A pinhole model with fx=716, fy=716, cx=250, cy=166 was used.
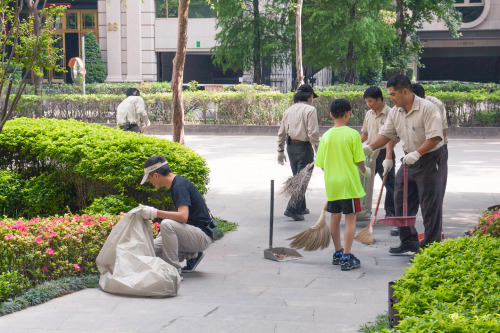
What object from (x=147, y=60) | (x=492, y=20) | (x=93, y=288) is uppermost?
(x=492, y=20)

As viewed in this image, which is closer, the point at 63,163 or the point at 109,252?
the point at 109,252

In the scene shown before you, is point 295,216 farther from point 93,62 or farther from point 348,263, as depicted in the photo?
point 93,62

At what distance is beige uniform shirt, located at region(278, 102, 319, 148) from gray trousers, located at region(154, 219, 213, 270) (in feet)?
10.5

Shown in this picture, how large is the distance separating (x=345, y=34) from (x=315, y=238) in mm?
19015

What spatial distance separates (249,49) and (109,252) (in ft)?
77.1

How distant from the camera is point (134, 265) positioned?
6262 millimetres

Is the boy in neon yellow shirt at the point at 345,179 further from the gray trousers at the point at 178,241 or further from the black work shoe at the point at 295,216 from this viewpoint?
the black work shoe at the point at 295,216

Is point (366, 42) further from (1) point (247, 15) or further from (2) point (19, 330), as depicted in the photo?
(2) point (19, 330)

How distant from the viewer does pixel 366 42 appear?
2619 centimetres

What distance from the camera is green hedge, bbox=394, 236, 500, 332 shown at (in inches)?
140

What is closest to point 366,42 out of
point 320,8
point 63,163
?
point 320,8

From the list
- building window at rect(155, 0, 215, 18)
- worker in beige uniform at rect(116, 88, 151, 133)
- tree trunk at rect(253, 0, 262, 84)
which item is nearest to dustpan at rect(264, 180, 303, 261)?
worker in beige uniform at rect(116, 88, 151, 133)

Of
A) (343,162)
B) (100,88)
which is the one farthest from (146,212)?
(100,88)

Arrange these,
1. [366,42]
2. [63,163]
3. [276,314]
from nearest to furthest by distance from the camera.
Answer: [276,314], [63,163], [366,42]
